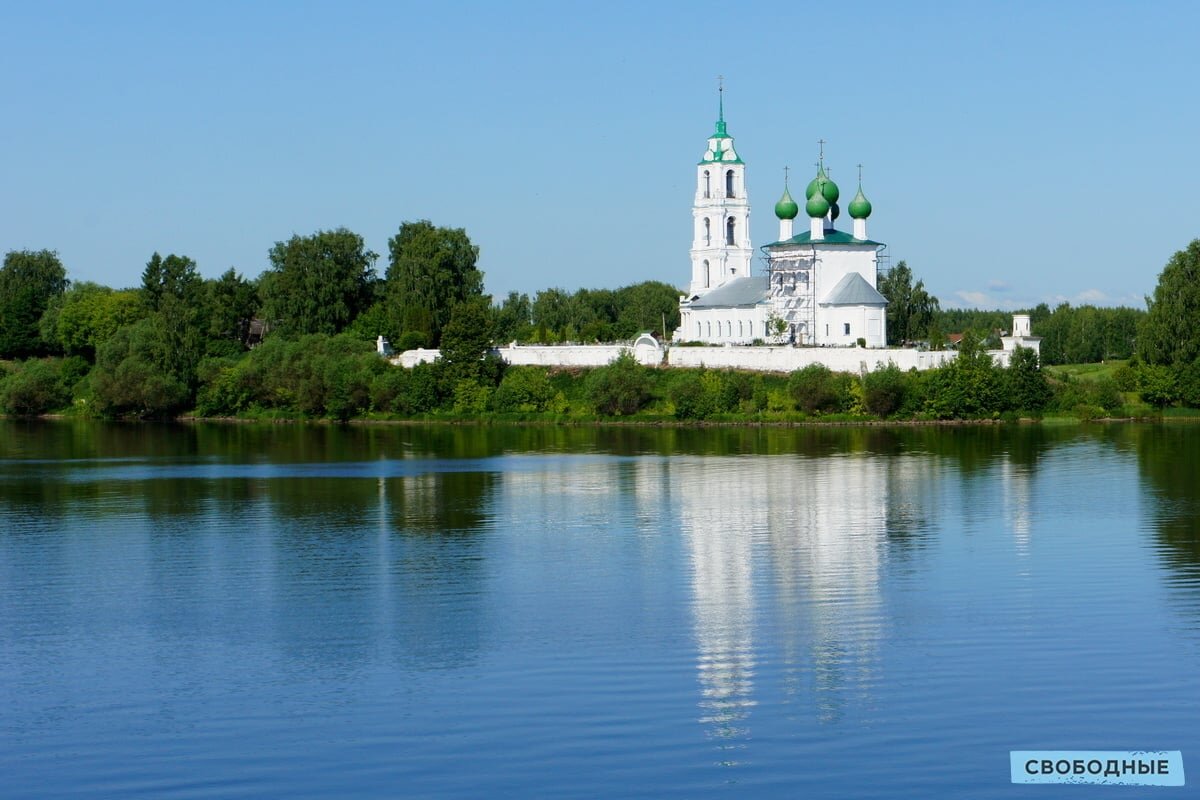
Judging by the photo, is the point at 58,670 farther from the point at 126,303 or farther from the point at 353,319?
the point at 126,303

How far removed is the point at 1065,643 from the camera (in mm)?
16875

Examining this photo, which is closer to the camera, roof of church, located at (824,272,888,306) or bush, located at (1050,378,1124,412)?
bush, located at (1050,378,1124,412)

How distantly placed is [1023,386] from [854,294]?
817cm

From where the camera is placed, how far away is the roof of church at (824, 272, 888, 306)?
5700 cm

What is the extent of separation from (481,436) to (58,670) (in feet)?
109

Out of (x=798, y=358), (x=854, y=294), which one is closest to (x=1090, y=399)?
(x=798, y=358)

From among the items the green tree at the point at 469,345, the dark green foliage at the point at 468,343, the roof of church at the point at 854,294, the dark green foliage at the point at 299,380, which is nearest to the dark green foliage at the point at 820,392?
the roof of church at the point at 854,294

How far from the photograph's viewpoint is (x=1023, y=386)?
51.1 m

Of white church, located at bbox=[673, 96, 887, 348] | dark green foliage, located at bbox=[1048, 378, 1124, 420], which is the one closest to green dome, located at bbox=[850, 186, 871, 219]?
white church, located at bbox=[673, 96, 887, 348]

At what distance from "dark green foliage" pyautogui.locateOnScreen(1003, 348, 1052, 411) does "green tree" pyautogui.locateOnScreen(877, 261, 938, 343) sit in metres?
7.77

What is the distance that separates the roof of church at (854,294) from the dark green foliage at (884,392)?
5.56 meters

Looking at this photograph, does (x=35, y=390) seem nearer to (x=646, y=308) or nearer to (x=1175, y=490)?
(x=646, y=308)

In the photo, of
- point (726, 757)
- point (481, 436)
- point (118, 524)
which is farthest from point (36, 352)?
point (726, 757)

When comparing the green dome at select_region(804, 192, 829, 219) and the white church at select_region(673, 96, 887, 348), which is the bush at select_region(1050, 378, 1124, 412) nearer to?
the white church at select_region(673, 96, 887, 348)
